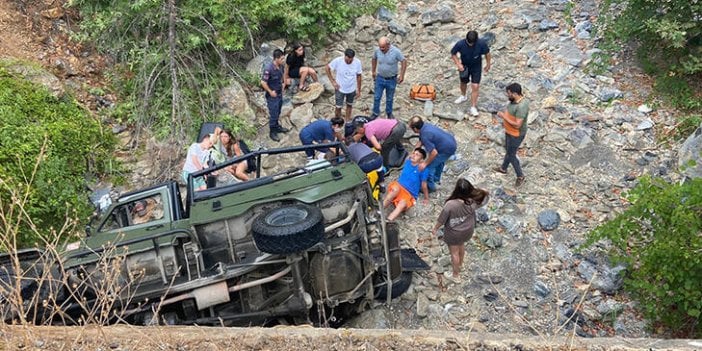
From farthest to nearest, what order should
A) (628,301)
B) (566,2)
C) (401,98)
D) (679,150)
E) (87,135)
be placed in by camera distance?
(566,2), (401,98), (87,135), (679,150), (628,301)

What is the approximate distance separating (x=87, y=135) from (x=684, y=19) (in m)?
8.82

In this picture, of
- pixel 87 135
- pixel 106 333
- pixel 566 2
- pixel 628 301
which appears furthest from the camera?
pixel 566 2

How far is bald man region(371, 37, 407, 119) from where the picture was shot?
7.96 m

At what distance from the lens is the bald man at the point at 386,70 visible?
7961 mm

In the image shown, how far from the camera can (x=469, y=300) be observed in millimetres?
5793

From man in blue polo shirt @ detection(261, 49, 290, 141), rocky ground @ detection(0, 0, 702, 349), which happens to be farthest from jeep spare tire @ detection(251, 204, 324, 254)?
man in blue polo shirt @ detection(261, 49, 290, 141)

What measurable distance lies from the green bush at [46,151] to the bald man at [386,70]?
13.3 ft

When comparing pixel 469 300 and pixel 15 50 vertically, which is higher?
pixel 15 50

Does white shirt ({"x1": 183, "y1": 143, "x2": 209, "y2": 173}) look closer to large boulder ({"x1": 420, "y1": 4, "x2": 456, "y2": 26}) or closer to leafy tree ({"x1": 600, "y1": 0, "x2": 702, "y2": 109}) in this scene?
large boulder ({"x1": 420, "y1": 4, "x2": 456, "y2": 26})

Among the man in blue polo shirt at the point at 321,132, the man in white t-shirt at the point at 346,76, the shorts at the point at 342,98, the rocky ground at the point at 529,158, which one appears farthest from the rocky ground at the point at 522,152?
the man in blue polo shirt at the point at 321,132

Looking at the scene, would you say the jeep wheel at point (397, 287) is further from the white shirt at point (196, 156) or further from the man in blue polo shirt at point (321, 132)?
the white shirt at point (196, 156)

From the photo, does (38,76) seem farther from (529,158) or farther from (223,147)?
(529,158)

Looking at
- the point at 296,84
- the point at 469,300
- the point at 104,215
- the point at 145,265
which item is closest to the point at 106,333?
the point at 145,265

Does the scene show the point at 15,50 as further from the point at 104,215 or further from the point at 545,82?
the point at 545,82
